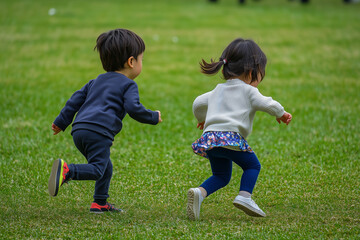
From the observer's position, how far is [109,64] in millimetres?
4105

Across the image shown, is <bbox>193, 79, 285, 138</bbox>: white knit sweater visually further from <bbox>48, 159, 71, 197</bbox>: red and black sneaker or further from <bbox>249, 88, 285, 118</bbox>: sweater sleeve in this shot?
<bbox>48, 159, 71, 197</bbox>: red and black sneaker

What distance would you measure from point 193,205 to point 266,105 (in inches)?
35.8

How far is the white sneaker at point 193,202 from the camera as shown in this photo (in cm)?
391

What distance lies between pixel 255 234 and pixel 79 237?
1182 millimetres

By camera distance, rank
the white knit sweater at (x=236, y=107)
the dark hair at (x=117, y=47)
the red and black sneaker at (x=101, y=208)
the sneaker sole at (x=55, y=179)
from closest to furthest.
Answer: the sneaker sole at (x=55, y=179), the white knit sweater at (x=236, y=107), the dark hair at (x=117, y=47), the red and black sneaker at (x=101, y=208)

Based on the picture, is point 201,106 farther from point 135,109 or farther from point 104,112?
point 104,112

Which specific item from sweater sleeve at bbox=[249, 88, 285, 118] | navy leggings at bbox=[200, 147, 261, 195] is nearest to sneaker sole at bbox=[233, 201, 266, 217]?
navy leggings at bbox=[200, 147, 261, 195]

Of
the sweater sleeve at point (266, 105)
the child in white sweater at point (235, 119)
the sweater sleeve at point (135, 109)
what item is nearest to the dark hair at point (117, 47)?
the sweater sleeve at point (135, 109)

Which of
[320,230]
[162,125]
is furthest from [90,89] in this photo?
[162,125]

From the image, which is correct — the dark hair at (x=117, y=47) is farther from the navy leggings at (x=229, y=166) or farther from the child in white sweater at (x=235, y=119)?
the navy leggings at (x=229, y=166)

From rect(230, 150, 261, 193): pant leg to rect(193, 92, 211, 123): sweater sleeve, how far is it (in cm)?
46

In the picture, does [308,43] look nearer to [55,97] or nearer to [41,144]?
[55,97]

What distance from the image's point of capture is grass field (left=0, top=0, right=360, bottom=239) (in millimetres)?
3875

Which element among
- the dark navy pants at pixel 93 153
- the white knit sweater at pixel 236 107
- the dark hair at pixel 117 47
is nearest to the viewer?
the dark navy pants at pixel 93 153
